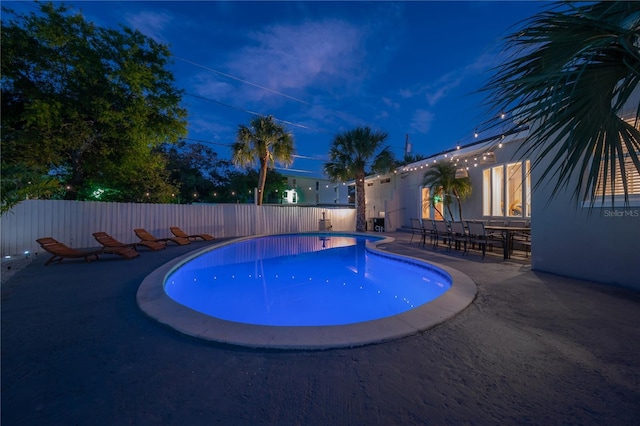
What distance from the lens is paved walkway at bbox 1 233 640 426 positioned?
65.1 inches

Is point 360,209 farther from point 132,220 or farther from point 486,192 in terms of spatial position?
point 132,220

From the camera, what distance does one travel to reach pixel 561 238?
5.21 meters

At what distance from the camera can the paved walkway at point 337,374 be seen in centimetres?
165

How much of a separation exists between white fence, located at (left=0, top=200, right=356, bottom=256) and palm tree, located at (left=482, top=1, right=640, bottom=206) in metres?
11.4

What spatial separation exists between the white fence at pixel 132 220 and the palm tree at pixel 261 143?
264 cm

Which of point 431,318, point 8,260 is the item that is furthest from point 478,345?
point 8,260

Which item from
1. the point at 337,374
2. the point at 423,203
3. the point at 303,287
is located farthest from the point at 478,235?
the point at 423,203

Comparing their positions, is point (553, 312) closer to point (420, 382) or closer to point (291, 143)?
point (420, 382)

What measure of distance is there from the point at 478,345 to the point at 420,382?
0.98 metres

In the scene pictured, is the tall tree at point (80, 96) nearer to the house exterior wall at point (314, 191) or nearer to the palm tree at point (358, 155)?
the palm tree at point (358, 155)

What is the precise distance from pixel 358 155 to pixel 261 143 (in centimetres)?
593

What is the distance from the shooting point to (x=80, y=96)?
880 cm

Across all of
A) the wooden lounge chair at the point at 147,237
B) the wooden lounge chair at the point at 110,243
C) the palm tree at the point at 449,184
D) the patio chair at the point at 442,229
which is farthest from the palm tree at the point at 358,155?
the wooden lounge chair at the point at 110,243

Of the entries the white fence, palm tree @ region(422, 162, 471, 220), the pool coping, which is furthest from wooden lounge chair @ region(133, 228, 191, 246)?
palm tree @ region(422, 162, 471, 220)
